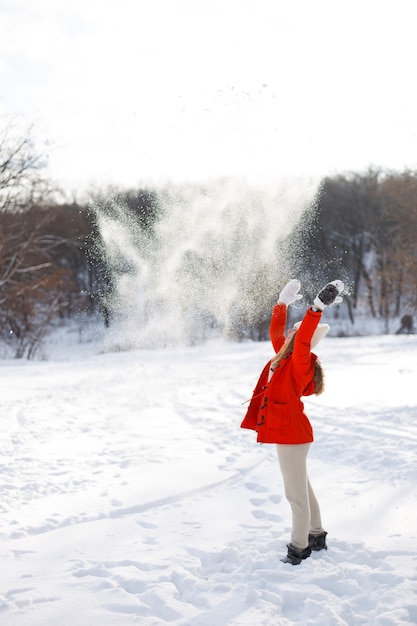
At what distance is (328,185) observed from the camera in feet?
118

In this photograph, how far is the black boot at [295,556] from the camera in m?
3.89

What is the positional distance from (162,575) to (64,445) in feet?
13.0

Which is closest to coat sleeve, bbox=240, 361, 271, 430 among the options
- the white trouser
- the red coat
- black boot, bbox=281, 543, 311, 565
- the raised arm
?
the red coat

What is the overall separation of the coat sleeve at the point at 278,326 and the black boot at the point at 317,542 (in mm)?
1283

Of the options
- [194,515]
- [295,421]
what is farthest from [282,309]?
[194,515]

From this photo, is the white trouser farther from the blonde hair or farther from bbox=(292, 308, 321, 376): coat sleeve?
bbox=(292, 308, 321, 376): coat sleeve

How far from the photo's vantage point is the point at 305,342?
149 inches

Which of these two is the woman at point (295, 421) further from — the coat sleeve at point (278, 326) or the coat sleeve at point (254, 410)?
the coat sleeve at point (278, 326)

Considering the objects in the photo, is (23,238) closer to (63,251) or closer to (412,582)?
(63,251)

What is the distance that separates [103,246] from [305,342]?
18.1 meters

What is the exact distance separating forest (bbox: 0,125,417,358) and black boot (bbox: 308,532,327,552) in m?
15.3

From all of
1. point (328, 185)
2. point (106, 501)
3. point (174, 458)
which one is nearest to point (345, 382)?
point (174, 458)

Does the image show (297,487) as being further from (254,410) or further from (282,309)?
(282,309)

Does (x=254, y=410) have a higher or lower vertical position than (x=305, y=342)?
lower
